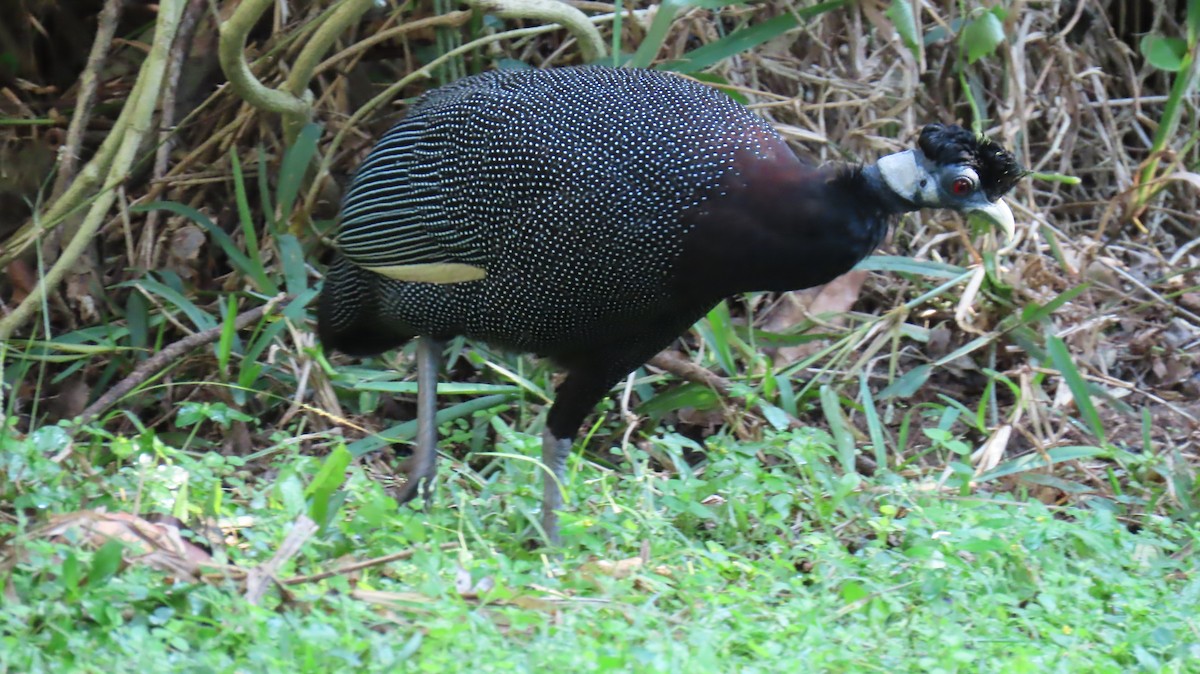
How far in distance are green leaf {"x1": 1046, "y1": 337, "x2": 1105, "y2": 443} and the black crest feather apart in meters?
1.12

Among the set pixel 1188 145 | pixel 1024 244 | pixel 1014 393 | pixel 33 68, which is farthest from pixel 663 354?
pixel 33 68

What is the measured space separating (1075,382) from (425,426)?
1.77 m

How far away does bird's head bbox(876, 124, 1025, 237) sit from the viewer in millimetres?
2996

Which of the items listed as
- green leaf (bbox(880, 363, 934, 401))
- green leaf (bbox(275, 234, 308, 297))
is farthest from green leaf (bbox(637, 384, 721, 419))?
green leaf (bbox(275, 234, 308, 297))

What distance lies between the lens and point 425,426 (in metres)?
3.51

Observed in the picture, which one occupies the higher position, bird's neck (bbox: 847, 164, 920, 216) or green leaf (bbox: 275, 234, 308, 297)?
bird's neck (bbox: 847, 164, 920, 216)

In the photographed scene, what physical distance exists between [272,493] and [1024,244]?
2726 millimetres

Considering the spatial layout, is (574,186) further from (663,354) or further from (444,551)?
(663,354)

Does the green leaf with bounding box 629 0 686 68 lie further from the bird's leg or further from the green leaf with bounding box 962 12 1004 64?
the bird's leg

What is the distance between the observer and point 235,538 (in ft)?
9.57

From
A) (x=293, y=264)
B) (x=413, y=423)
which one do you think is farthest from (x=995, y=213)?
(x=293, y=264)

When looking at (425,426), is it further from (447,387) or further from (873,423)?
(873,423)

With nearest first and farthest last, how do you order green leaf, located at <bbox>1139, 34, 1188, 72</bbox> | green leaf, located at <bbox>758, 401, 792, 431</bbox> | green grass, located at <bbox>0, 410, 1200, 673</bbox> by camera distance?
1. green grass, located at <bbox>0, 410, 1200, 673</bbox>
2. green leaf, located at <bbox>758, 401, 792, 431</bbox>
3. green leaf, located at <bbox>1139, 34, 1188, 72</bbox>

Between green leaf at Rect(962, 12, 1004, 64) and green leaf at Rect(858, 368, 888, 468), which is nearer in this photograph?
green leaf at Rect(858, 368, 888, 468)
